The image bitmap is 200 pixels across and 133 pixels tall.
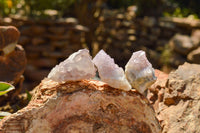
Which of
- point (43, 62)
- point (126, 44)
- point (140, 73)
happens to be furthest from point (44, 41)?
point (140, 73)

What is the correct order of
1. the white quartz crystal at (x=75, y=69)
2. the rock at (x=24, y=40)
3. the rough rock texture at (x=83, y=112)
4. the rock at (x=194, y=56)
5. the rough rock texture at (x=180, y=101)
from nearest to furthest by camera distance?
the rough rock texture at (x=83, y=112) < the white quartz crystal at (x=75, y=69) < the rough rock texture at (x=180, y=101) < the rock at (x=194, y=56) < the rock at (x=24, y=40)

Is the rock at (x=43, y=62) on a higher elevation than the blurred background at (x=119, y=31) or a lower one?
lower

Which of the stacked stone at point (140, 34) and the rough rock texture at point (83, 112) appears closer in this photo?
the rough rock texture at point (83, 112)

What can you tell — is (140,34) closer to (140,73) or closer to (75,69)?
(140,73)

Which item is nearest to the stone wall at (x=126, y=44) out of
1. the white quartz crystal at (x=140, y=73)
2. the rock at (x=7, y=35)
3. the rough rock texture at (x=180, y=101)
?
the rock at (x=7, y=35)

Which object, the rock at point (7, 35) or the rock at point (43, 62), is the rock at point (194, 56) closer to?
the rock at point (43, 62)

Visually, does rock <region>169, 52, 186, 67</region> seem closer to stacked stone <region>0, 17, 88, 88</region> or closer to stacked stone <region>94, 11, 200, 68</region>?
stacked stone <region>94, 11, 200, 68</region>
